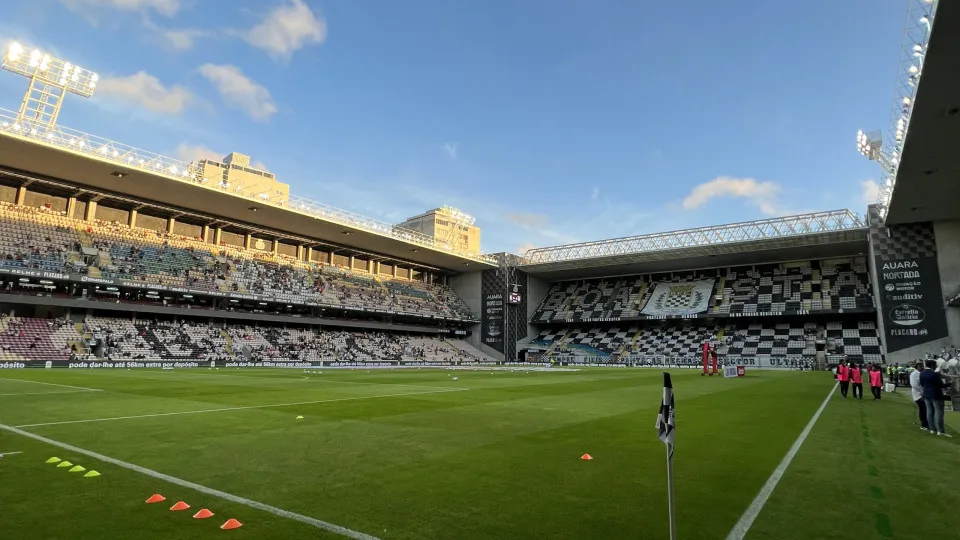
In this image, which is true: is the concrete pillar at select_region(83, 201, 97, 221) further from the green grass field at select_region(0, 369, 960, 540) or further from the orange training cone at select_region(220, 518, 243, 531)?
the orange training cone at select_region(220, 518, 243, 531)

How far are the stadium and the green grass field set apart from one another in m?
0.06

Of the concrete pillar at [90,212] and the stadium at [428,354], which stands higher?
the concrete pillar at [90,212]

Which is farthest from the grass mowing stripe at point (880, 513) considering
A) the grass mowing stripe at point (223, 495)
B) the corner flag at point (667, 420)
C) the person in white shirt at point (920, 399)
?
the grass mowing stripe at point (223, 495)

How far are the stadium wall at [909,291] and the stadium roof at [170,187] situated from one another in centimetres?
4274

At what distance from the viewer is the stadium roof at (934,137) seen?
16797 mm

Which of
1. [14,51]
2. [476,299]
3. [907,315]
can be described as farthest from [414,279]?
[907,315]

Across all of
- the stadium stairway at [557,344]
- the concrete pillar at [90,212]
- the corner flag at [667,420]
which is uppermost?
the concrete pillar at [90,212]

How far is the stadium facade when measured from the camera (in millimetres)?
36906

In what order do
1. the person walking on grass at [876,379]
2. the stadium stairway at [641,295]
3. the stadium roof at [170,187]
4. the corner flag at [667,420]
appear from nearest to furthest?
the corner flag at [667,420], the person walking on grass at [876,379], the stadium roof at [170,187], the stadium stairway at [641,295]

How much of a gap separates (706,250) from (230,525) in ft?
191

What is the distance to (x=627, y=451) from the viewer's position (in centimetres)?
813


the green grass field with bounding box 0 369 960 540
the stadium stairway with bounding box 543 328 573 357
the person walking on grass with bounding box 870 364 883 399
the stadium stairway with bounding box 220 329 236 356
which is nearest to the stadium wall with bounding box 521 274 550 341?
the stadium stairway with bounding box 543 328 573 357

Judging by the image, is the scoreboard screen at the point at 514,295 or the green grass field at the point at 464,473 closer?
the green grass field at the point at 464,473

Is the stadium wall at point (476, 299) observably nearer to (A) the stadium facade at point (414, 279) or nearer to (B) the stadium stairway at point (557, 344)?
(A) the stadium facade at point (414, 279)
